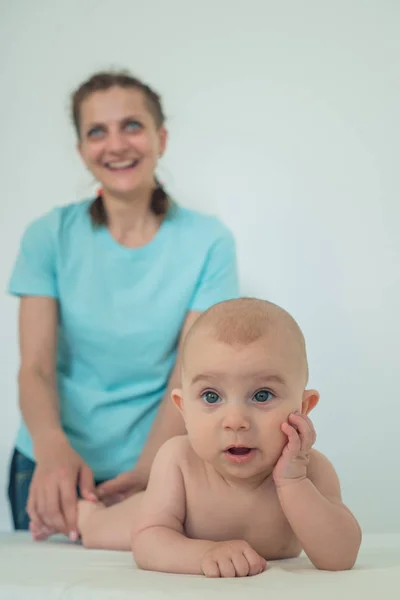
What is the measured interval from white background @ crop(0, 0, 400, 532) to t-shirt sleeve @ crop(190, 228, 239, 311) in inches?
14.8

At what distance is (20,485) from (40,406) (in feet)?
0.86

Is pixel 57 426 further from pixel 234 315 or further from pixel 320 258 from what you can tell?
pixel 320 258

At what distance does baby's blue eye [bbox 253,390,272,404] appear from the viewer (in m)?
1.04

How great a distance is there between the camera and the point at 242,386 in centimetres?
102

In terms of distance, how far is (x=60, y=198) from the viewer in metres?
2.38

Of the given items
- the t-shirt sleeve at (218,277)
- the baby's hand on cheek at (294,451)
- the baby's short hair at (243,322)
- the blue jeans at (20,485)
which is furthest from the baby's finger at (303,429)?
the blue jeans at (20,485)

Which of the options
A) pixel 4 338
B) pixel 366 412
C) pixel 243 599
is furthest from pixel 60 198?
pixel 243 599

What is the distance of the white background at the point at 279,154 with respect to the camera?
214cm

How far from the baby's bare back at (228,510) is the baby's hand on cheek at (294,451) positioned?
0.09m

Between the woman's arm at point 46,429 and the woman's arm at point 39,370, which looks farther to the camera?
the woman's arm at point 39,370

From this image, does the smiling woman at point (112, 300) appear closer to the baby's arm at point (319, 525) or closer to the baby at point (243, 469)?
the baby at point (243, 469)

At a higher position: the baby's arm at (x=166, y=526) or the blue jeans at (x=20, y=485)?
the baby's arm at (x=166, y=526)

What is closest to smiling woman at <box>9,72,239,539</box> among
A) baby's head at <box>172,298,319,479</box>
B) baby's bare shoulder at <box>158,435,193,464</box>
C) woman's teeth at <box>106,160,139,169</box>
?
woman's teeth at <box>106,160,139,169</box>

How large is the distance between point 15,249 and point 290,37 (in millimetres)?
1046
